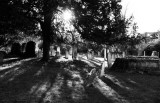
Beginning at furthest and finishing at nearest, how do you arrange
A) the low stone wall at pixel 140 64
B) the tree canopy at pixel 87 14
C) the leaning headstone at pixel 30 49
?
1. the leaning headstone at pixel 30 49
2. the tree canopy at pixel 87 14
3. the low stone wall at pixel 140 64

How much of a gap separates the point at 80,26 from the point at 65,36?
491 centimetres

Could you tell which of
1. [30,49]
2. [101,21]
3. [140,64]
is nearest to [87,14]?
[101,21]

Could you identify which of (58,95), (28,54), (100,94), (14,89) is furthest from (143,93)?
(28,54)

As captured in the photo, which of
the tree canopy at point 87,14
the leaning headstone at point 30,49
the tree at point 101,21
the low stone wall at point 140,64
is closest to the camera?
the low stone wall at point 140,64

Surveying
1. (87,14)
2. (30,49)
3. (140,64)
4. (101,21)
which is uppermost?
(87,14)

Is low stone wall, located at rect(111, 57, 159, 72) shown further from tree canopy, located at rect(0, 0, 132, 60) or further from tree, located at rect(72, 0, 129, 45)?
tree canopy, located at rect(0, 0, 132, 60)

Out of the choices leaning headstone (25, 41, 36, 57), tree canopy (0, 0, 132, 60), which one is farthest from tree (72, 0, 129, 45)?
leaning headstone (25, 41, 36, 57)

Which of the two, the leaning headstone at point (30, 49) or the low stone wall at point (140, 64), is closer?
the low stone wall at point (140, 64)

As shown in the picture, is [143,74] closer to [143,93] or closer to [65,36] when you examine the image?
[143,93]

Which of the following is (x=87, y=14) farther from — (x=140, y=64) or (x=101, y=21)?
(x=140, y=64)

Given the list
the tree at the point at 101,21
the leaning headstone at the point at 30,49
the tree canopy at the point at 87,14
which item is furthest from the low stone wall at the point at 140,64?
the leaning headstone at the point at 30,49

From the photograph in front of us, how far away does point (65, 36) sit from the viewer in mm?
21469

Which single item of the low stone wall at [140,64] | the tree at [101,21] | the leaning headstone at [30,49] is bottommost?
the low stone wall at [140,64]

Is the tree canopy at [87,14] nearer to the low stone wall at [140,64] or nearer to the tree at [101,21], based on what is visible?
the tree at [101,21]
